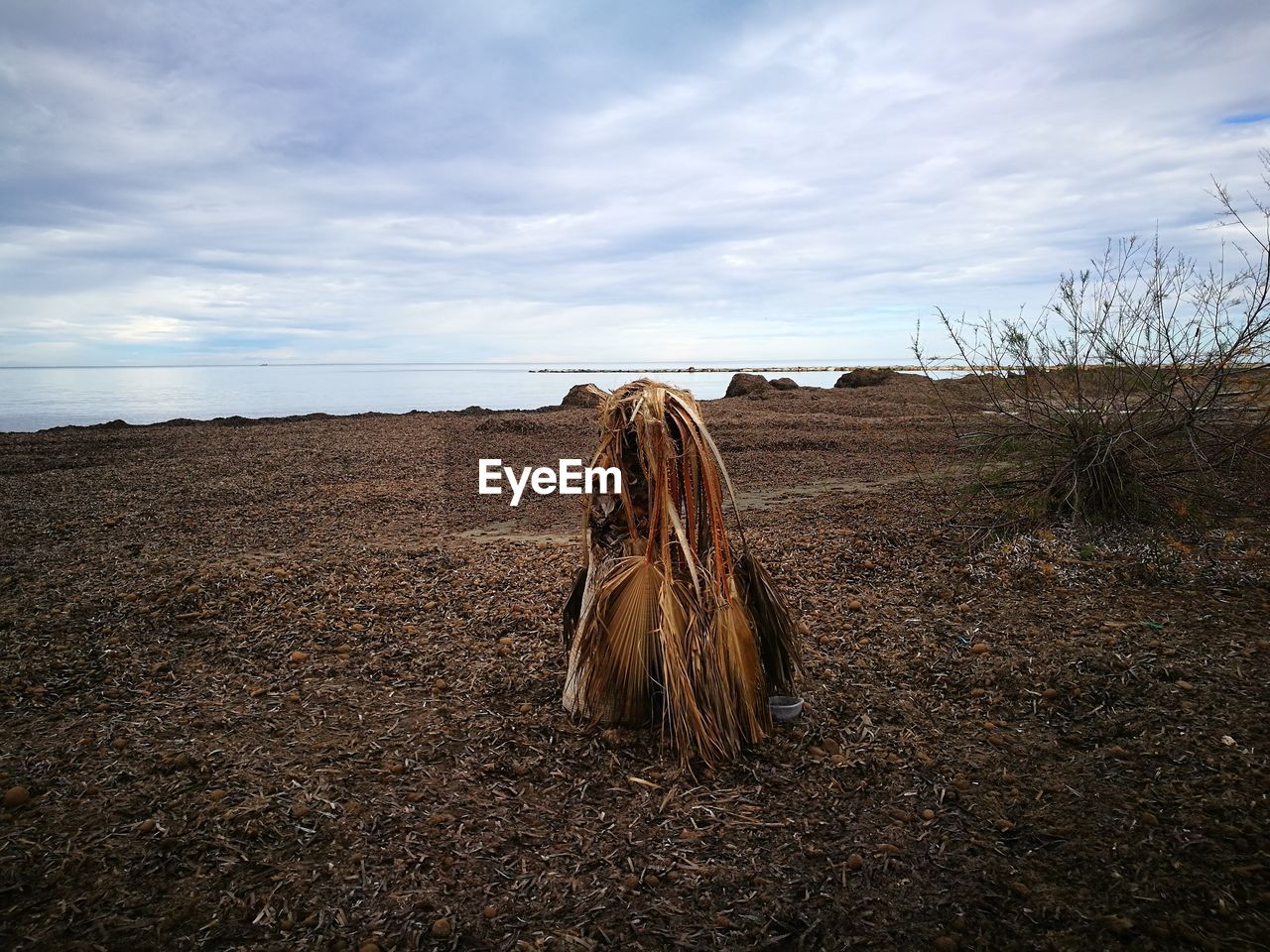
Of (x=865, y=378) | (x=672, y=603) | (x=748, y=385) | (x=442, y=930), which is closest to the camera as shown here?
(x=442, y=930)

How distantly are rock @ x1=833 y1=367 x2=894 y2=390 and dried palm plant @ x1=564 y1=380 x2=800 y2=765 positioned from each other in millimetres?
21060

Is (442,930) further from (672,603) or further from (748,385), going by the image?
(748,385)

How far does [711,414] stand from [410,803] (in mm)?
14504

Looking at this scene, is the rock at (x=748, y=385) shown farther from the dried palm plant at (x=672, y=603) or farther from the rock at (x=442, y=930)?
the rock at (x=442, y=930)

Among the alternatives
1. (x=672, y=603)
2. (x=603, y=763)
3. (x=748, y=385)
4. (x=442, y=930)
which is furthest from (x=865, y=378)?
(x=442, y=930)

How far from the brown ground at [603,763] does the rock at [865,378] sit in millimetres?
18120

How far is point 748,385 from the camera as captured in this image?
22500 millimetres

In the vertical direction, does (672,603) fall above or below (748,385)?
below

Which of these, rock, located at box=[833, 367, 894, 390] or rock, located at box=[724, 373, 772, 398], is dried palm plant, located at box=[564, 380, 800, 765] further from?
rock, located at box=[833, 367, 894, 390]

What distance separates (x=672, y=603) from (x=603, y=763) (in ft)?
2.59

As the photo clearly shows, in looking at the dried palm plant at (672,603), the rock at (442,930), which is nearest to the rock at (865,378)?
the dried palm plant at (672,603)

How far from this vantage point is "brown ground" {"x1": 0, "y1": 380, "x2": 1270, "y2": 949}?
8.29ft

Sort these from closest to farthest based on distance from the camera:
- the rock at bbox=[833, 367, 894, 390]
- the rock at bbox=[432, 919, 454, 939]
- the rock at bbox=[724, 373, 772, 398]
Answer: the rock at bbox=[432, 919, 454, 939]
the rock at bbox=[724, 373, 772, 398]
the rock at bbox=[833, 367, 894, 390]

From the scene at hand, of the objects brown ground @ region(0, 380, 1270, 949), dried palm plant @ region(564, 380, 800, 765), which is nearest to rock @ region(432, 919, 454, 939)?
brown ground @ region(0, 380, 1270, 949)
